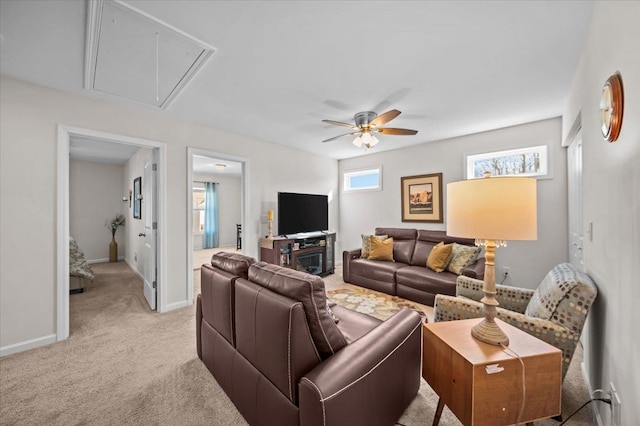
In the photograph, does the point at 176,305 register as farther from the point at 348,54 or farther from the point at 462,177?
the point at 462,177

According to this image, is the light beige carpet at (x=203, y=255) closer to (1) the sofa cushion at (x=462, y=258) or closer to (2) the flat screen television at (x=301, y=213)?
(2) the flat screen television at (x=301, y=213)

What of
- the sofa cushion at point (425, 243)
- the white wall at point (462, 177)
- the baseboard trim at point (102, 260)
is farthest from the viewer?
the baseboard trim at point (102, 260)

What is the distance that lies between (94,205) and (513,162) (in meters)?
8.62

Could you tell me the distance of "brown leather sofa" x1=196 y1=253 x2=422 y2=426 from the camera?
1044 millimetres

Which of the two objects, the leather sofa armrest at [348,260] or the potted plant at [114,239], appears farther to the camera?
the potted plant at [114,239]

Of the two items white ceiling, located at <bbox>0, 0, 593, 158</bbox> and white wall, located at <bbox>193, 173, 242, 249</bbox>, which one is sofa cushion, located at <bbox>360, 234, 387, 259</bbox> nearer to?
white ceiling, located at <bbox>0, 0, 593, 158</bbox>

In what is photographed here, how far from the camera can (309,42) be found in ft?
6.07

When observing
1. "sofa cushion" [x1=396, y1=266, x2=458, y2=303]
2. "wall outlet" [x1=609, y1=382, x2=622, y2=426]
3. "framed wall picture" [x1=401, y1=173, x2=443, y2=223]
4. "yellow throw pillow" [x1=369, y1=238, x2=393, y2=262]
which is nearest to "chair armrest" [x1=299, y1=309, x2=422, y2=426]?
"wall outlet" [x1=609, y1=382, x2=622, y2=426]

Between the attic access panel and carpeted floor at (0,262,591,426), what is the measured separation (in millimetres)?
2462

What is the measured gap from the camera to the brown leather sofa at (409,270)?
3.25 meters

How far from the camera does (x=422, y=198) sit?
4.57 metres

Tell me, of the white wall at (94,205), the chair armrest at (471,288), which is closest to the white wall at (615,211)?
the chair armrest at (471,288)

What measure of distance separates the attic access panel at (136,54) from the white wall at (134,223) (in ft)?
6.73

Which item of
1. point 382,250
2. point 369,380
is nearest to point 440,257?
point 382,250
